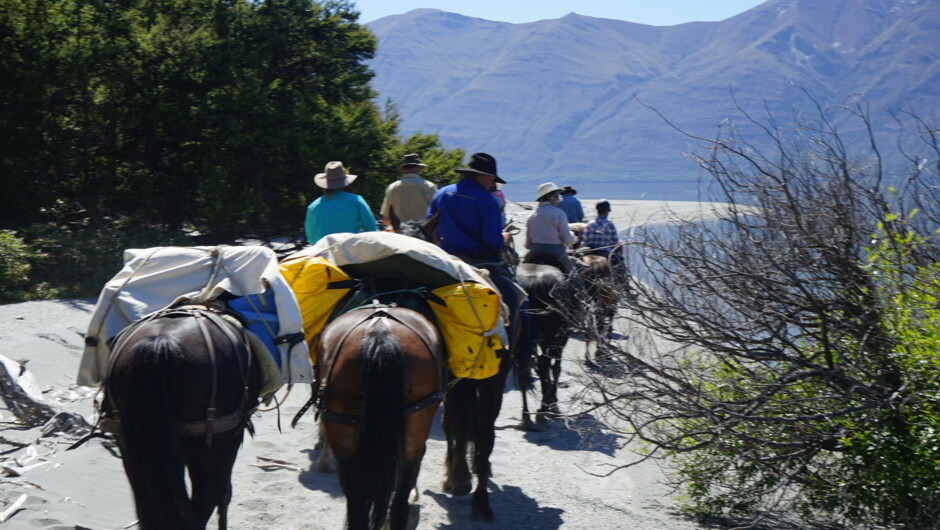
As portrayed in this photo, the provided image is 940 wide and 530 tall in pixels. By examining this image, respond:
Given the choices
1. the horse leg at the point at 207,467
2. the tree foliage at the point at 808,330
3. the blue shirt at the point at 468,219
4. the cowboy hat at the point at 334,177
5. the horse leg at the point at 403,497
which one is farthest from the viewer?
the cowboy hat at the point at 334,177

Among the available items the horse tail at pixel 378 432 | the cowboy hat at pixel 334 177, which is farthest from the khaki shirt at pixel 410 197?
the horse tail at pixel 378 432

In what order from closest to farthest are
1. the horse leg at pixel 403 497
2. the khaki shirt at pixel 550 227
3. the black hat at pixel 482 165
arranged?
the horse leg at pixel 403 497, the black hat at pixel 482 165, the khaki shirt at pixel 550 227

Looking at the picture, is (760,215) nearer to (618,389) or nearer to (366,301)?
(618,389)

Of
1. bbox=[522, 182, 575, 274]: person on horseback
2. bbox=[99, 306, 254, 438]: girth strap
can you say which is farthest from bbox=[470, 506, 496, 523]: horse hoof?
bbox=[522, 182, 575, 274]: person on horseback

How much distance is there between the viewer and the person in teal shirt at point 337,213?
8.01 meters

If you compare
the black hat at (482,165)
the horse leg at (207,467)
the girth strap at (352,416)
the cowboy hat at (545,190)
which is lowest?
the horse leg at (207,467)

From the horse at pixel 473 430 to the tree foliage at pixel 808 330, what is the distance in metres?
0.96

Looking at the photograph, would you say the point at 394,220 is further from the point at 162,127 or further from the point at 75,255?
the point at 162,127

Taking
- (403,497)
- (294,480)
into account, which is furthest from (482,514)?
(294,480)

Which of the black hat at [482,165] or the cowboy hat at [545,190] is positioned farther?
the cowboy hat at [545,190]

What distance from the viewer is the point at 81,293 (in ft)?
40.4

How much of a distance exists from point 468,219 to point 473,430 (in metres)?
1.85

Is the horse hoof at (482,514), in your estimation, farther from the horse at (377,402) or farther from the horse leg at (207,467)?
the horse leg at (207,467)

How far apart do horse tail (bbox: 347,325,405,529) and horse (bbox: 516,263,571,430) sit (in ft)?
14.2
